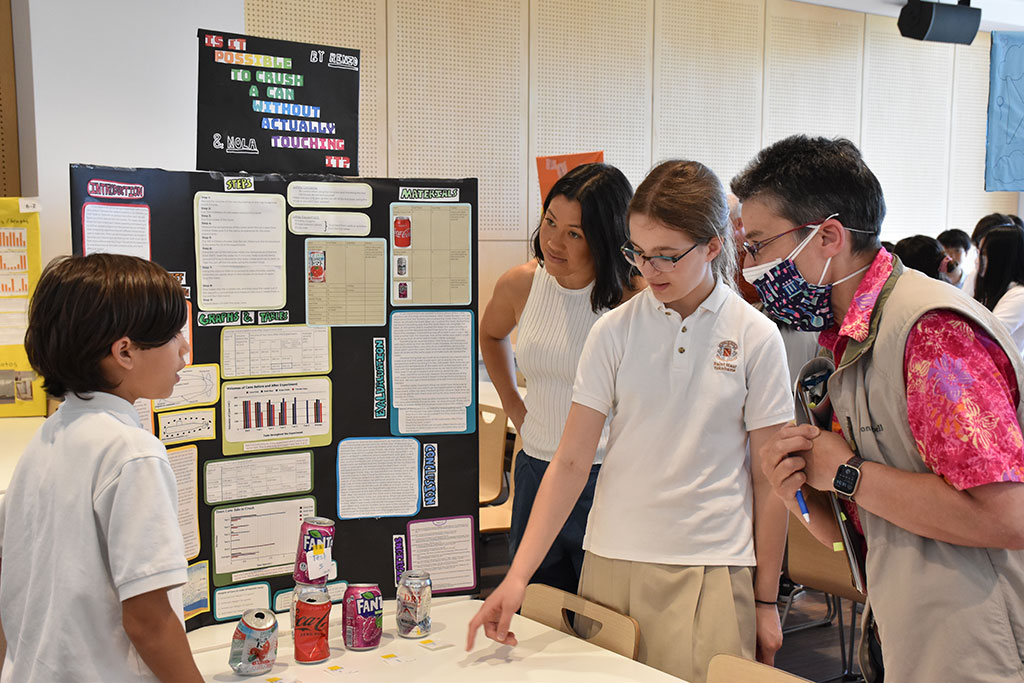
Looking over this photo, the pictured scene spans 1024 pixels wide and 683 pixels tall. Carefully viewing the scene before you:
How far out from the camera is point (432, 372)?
2.29m

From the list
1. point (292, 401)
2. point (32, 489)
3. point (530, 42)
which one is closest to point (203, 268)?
point (292, 401)

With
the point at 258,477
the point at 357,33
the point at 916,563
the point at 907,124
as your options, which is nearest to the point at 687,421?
the point at 916,563

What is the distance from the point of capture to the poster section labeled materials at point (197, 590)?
6.58ft

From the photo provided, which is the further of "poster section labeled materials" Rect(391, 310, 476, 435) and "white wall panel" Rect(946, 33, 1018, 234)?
"white wall panel" Rect(946, 33, 1018, 234)

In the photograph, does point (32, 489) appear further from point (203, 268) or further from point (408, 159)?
point (408, 159)

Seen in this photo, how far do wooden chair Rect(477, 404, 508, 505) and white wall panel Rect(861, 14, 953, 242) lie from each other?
4931 mm

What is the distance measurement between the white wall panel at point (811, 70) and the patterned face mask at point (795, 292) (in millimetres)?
5688

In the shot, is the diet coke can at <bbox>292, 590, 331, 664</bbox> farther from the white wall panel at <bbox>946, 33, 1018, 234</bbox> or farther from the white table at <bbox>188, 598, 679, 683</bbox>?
the white wall panel at <bbox>946, 33, 1018, 234</bbox>

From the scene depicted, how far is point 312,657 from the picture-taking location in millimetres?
1831

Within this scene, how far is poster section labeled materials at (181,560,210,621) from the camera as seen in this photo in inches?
79.0

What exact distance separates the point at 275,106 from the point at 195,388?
2.29ft

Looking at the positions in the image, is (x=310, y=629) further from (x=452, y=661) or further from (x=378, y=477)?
(x=378, y=477)

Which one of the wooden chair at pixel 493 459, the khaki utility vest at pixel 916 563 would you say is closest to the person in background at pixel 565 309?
the khaki utility vest at pixel 916 563

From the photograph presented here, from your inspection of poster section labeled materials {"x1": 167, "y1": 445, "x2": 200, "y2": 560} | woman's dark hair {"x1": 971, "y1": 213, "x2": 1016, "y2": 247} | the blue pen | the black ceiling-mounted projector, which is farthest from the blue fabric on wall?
poster section labeled materials {"x1": 167, "y1": 445, "x2": 200, "y2": 560}
